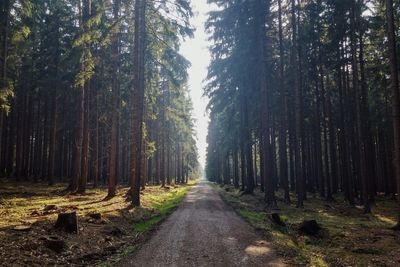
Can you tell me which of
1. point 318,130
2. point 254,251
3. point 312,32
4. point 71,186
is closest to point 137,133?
point 71,186

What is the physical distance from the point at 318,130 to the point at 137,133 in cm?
1769

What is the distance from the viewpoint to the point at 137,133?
2008cm

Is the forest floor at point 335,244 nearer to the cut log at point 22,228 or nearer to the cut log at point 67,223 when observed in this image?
the cut log at point 67,223

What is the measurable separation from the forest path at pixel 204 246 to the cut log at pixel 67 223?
91.5 inches

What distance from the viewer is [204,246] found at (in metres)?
10.4

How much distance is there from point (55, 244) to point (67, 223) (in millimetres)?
1656

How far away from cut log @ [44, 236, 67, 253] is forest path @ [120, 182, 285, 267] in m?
1.84

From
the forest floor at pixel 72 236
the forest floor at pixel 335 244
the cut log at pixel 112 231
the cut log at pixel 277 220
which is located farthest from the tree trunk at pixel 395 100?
the cut log at pixel 112 231

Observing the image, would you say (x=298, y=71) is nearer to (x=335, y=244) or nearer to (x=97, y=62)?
(x=97, y=62)

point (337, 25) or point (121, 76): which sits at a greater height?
point (337, 25)

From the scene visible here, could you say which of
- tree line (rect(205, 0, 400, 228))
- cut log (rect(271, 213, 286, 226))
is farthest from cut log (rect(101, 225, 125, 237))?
tree line (rect(205, 0, 400, 228))

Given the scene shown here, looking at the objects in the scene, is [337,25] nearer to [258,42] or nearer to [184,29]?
[258,42]

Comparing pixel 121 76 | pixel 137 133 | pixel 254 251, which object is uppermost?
pixel 121 76

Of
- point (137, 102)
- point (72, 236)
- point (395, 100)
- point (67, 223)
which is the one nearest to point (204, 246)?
point (72, 236)
